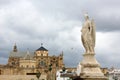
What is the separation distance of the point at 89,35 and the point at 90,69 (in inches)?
58.8

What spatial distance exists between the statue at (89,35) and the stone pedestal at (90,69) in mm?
316

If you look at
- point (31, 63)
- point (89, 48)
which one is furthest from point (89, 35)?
point (31, 63)

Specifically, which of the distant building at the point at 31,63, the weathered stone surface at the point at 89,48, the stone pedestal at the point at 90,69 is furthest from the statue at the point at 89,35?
the distant building at the point at 31,63

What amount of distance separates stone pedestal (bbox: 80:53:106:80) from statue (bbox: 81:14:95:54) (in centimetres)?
32

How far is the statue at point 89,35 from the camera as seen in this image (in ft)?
50.9

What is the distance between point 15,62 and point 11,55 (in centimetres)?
585

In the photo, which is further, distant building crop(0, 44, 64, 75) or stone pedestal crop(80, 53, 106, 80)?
distant building crop(0, 44, 64, 75)

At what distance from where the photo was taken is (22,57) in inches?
5699

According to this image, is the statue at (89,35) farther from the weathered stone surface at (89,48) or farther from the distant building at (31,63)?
the distant building at (31,63)

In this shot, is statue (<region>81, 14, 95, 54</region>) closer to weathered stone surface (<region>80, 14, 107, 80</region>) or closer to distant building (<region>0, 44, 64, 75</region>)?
weathered stone surface (<region>80, 14, 107, 80</region>)

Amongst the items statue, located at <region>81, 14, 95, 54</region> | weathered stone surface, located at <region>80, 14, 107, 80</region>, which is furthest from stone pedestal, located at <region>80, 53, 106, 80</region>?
statue, located at <region>81, 14, 95, 54</region>

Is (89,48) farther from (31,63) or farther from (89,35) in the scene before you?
(31,63)

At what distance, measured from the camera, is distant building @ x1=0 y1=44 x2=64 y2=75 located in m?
133

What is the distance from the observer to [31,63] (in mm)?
139000
